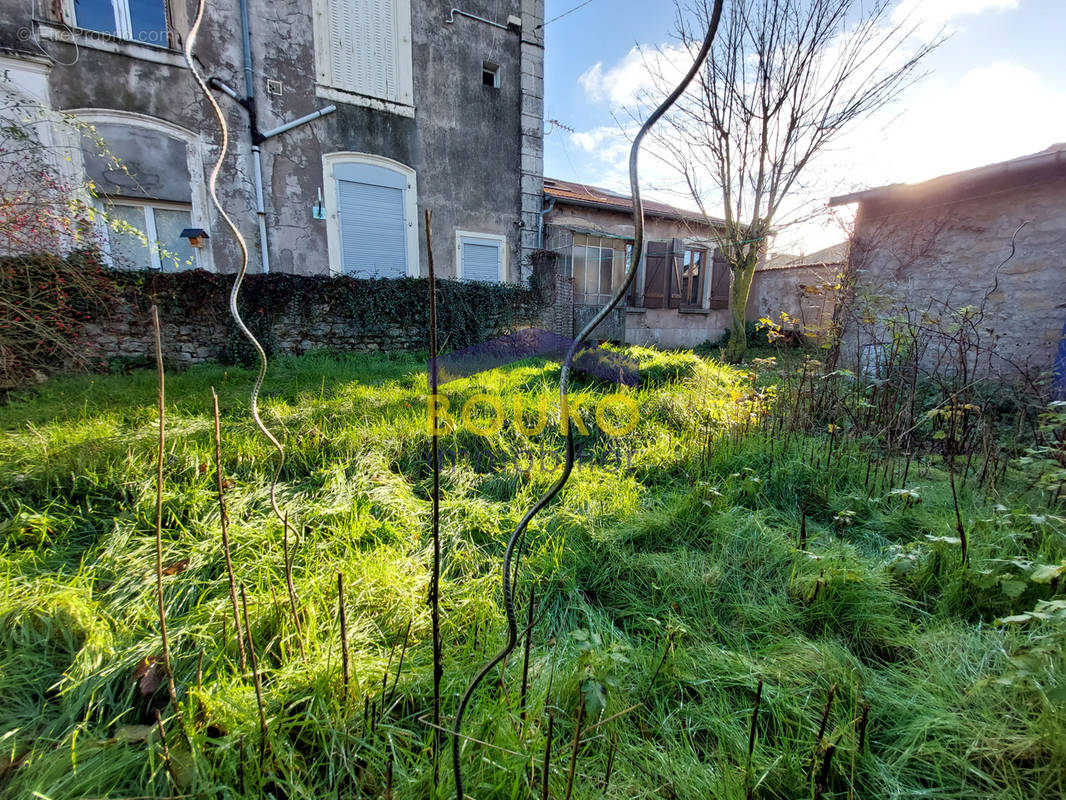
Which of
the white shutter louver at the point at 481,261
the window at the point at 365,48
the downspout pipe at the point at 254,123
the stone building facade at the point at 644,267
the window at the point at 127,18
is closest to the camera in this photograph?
the window at the point at 127,18

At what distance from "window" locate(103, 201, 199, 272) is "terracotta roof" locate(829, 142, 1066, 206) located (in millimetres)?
8671

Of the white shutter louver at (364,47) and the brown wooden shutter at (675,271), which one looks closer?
the white shutter louver at (364,47)

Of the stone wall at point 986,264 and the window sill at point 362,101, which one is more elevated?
the window sill at point 362,101

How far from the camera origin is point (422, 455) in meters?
2.67

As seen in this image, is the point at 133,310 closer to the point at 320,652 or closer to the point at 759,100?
the point at 320,652

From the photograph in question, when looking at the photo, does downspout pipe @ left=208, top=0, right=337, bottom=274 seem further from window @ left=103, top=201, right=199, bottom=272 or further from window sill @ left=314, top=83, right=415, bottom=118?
window @ left=103, top=201, right=199, bottom=272

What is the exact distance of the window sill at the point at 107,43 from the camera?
5.33 metres

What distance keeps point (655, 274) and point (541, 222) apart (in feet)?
10.3

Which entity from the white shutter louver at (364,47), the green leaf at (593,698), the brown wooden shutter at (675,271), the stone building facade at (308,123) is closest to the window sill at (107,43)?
the stone building facade at (308,123)

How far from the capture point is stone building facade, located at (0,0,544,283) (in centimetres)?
563

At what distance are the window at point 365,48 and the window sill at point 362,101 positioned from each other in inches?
0.7

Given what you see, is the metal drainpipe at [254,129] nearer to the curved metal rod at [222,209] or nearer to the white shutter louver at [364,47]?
the white shutter louver at [364,47]

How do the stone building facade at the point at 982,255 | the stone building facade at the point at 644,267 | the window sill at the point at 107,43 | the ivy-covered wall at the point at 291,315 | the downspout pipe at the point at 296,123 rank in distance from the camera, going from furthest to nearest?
the stone building facade at the point at 644,267, the downspout pipe at the point at 296,123, the window sill at the point at 107,43, the ivy-covered wall at the point at 291,315, the stone building facade at the point at 982,255

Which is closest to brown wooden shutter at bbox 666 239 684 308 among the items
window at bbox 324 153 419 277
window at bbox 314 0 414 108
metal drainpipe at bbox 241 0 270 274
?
window at bbox 324 153 419 277
